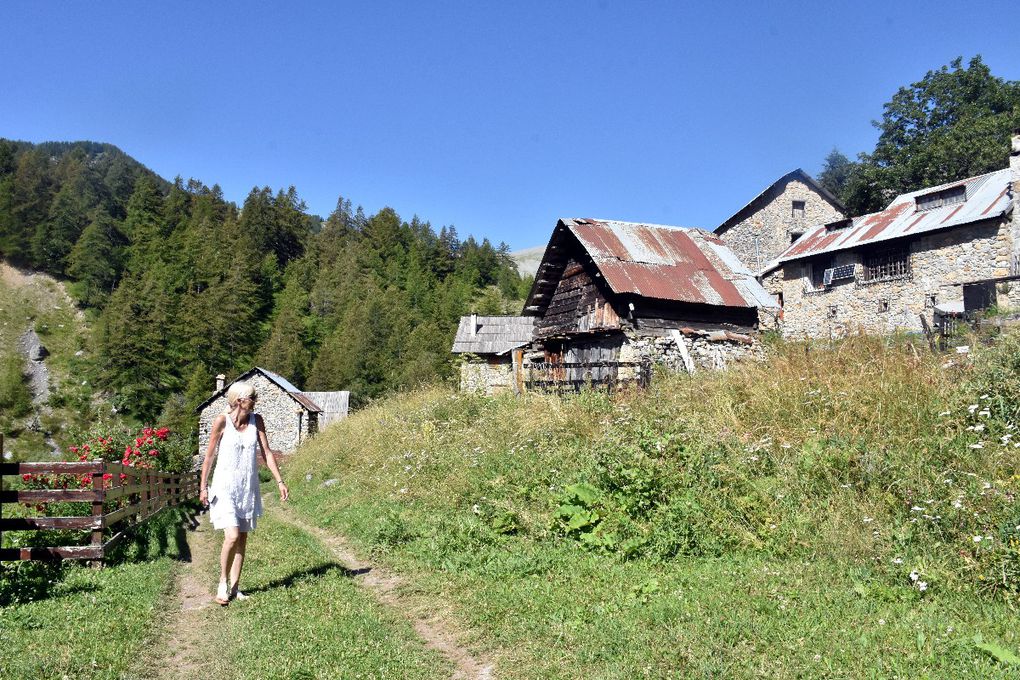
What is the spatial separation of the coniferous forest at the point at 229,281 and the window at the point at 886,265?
38795 mm

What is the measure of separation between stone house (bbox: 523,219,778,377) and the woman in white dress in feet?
43.7

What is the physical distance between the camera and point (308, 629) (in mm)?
6027

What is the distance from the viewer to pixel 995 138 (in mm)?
46188

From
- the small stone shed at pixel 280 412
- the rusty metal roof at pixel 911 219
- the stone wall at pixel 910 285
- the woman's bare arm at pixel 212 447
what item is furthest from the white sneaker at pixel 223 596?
the small stone shed at pixel 280 412

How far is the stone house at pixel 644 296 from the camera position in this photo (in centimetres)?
2064

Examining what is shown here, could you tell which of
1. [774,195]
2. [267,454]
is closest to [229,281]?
[774,195]

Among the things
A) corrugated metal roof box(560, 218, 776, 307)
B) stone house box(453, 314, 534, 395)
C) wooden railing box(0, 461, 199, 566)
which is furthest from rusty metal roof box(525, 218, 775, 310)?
stone house box(453, 314, 534, 395)

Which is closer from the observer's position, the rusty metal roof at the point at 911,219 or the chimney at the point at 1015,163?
the chimney at the point at 1015,163

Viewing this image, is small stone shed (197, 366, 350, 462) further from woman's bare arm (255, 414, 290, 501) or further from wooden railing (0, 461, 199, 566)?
woman's bare arm (255, 414, 290, 501)

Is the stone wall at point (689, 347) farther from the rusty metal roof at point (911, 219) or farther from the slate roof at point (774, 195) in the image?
the slate roof at point (774, 195)

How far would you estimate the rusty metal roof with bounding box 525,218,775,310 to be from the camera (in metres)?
21.2

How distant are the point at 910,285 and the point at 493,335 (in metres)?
25.0

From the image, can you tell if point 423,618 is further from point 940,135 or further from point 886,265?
point 940,135

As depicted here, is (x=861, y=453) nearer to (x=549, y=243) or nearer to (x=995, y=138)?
(x=549, y=243)
